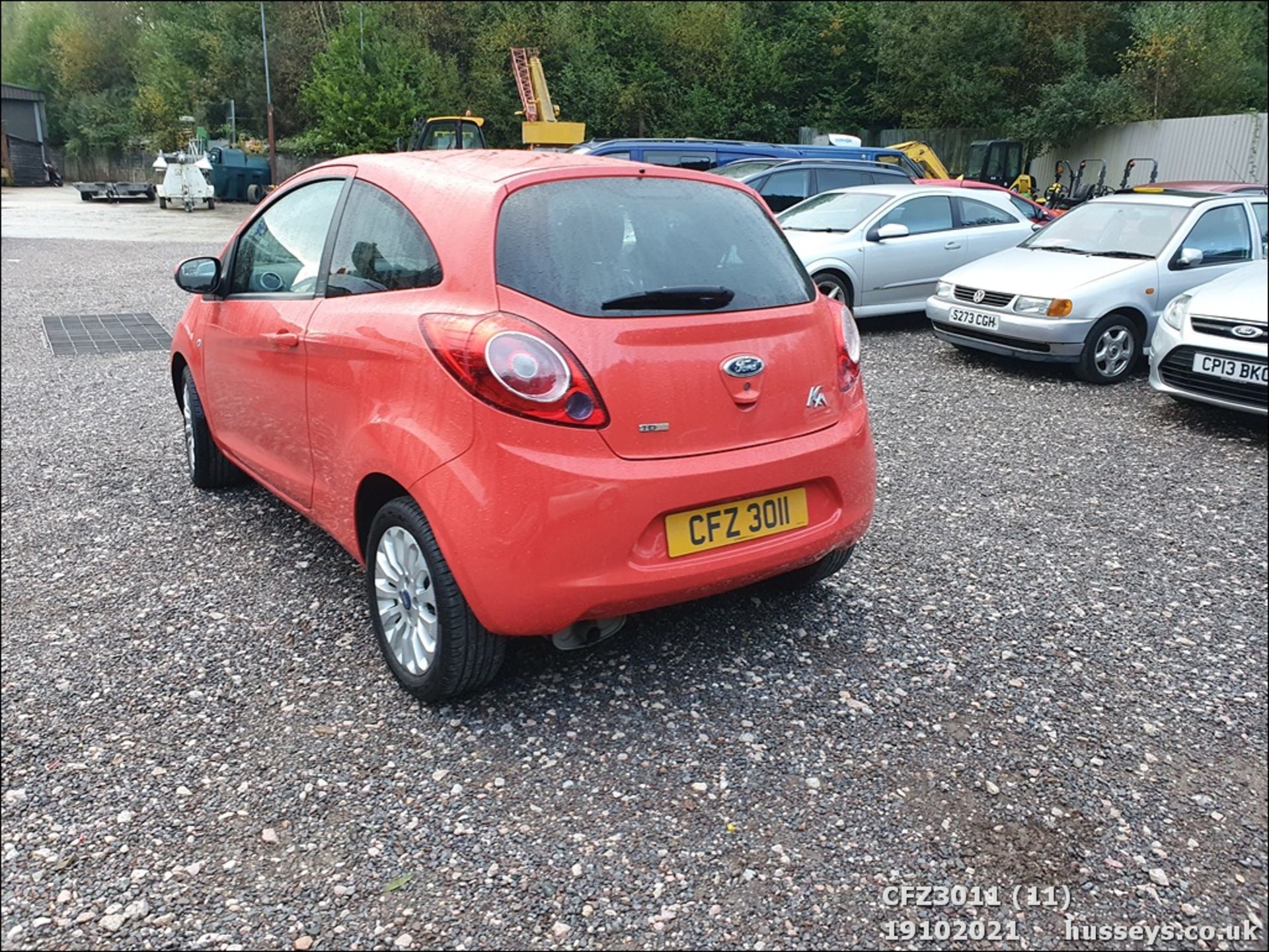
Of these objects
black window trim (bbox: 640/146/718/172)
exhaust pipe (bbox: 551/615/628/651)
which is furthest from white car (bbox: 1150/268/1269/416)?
black window trim (bbox: 640/146/718/172)

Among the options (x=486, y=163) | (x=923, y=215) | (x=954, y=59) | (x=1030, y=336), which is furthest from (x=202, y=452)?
(x=954, y=59)

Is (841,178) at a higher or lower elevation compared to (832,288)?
higher

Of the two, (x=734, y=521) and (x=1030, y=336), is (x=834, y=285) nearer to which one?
(x=1030, y=336)

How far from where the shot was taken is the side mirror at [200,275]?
160 inches

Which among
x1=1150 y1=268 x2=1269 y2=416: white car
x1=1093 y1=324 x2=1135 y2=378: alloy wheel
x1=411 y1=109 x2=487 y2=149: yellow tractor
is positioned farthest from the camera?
x1=411 y1=109 x2=487 y2=149: yellow tractor

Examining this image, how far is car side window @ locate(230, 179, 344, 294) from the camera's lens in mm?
3572

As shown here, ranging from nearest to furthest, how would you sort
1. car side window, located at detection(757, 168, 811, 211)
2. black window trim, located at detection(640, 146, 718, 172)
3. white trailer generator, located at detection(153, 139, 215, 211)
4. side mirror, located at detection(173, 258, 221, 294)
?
side mirror, located at detection(173, 258, 221, 294) < car side window, located at detection(757, 168, 811, 211) < black window trim, located at detection(640, 146, 718, 172) < white trailer generator, located at detection(153, 139, 215, 211)

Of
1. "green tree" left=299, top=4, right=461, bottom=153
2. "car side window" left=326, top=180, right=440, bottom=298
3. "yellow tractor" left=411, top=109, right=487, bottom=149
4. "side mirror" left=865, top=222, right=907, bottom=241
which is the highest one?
"green tree" left=299, top=4, right=461, bottom=153

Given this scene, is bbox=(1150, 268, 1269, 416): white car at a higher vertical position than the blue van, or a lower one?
lower

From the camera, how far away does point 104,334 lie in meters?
9.62

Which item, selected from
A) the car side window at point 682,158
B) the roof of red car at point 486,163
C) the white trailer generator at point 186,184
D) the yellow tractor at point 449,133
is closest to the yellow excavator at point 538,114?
the yellow tractor at point 449,133

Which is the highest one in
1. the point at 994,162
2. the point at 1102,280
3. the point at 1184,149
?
the point at 1184,149

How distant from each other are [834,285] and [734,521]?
727cm

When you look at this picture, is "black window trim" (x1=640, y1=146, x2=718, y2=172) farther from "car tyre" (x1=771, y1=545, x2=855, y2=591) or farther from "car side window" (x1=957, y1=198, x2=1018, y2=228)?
"car tyre" (x1=771, y1=545, x2=855, y2=591)
